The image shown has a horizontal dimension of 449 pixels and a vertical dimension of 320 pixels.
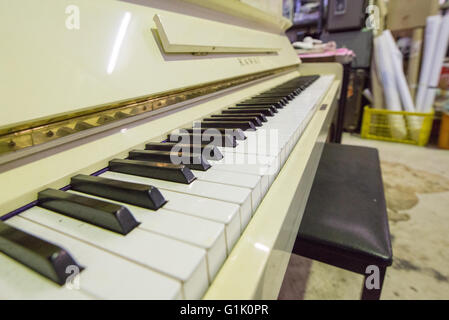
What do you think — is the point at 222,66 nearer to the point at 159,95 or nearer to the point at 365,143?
the point at 159,95

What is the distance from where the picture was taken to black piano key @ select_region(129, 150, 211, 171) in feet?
1.72

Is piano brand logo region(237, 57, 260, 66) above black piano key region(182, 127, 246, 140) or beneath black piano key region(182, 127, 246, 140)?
above

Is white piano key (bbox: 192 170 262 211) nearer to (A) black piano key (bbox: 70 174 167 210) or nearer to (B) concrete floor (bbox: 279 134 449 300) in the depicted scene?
(A) black piano key (bbox: 70 174 167 210)

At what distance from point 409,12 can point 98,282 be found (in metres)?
4.11

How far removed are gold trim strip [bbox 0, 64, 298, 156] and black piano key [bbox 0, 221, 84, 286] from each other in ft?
0.54

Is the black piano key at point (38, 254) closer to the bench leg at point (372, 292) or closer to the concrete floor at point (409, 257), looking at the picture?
the bench leg at point (372, 292)

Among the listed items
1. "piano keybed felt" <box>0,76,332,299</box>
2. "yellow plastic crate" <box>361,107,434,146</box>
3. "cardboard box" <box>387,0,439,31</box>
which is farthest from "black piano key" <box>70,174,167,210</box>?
"cardboard box" <box>387,0,439,31</box>

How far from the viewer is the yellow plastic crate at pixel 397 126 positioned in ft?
9.53

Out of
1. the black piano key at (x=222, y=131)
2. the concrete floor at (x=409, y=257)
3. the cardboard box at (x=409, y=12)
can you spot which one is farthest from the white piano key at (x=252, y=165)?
the cardboard box at (x=409, y=12)

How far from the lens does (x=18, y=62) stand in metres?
0.43

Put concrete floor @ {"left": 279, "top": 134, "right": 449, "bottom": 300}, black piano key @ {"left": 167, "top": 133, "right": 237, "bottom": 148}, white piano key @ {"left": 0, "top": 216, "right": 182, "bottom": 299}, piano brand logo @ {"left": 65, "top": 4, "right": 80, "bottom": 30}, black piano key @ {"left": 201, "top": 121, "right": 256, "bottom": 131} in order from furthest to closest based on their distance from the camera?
concrete floor @ {"left": 279, "top": 134, "right": 449, "bottom": 300}, black piano key @ {"left": 201, "top": 121, "right": 256, "bottom": 131}, black piano key @ {"left": 167, "top": 133, "right": 237, "bottom": 148}, piano brand logo @ {"left": 65, "top": 4, "right": 80, "bottom": 30}, white piano key @ {"left": 0, "top": 216, "right": 182, "bottom": 299}

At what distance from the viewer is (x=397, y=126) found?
10.1 feet

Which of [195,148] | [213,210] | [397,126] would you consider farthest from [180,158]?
[397,126]

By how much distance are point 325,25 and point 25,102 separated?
4.25 metres
